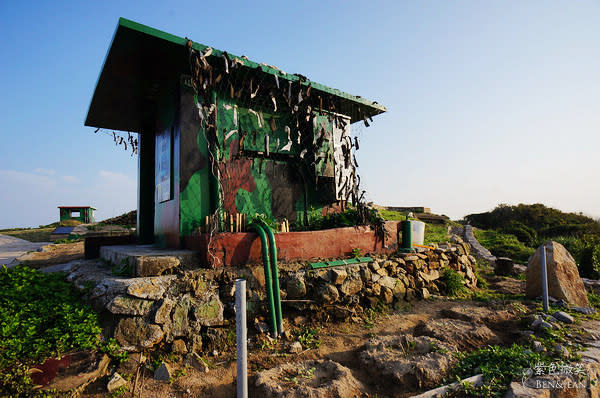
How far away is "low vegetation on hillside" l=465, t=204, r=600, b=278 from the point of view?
10.6 meters

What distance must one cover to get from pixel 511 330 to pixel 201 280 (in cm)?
470

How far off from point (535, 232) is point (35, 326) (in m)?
25.6

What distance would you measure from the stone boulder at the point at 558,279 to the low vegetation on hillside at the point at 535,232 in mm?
5635

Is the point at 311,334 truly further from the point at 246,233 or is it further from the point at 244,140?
the point at 244,140

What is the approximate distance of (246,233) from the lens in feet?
14.7

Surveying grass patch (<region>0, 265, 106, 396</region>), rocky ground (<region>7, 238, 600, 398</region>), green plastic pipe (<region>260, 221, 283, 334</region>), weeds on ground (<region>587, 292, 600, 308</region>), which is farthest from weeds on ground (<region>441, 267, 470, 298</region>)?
grass patch (<region>0, 265, 106, 396</region>)

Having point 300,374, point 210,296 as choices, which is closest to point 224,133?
point 210,296

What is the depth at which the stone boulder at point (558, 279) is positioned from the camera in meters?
5.74

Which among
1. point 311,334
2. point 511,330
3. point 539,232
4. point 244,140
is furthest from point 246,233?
point 539,232

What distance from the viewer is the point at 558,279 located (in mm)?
5844

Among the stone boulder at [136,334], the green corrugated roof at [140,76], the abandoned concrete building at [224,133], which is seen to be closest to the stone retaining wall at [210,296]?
the stone boulder at [136,334]

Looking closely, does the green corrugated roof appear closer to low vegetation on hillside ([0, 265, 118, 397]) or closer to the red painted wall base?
the red painted wall base

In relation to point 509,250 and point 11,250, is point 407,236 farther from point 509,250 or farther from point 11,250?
point 11,250

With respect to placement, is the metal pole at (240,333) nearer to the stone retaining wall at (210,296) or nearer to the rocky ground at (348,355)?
the rocky ground at (348,355)
